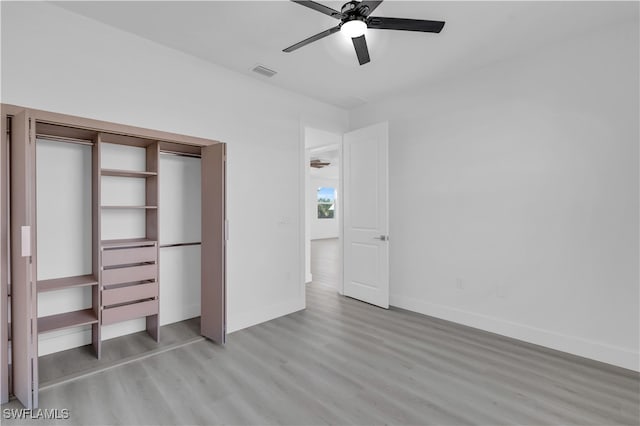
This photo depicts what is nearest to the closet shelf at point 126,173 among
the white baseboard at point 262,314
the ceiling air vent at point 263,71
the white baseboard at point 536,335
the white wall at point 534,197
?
the ceiling air vent at point 263,71

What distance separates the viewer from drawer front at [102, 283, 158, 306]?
9.11 ft

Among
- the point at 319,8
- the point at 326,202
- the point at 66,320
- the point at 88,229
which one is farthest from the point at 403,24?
the point at 326,202

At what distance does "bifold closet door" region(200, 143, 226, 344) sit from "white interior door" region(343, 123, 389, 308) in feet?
6.76

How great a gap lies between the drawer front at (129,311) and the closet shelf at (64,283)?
30 centimetres

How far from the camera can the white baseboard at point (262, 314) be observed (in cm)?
348

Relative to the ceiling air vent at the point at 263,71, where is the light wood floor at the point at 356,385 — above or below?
below

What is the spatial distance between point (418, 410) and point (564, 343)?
182 cm

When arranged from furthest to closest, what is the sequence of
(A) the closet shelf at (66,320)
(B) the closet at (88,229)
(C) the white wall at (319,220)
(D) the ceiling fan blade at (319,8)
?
1. (C) the white wall at (319,220)
2. (A) the closet shelf at (66,320)
3. (B) the closet at (88,229)
4. (D) the ceiling fan blade at (319,8)

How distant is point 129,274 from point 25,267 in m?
0.87

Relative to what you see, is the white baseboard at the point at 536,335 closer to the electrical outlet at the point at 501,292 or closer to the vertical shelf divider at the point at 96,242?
the electrical outlet at the point at 501,292

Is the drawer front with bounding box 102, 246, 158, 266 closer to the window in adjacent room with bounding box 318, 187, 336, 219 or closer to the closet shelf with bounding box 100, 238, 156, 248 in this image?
the closet shelf with bounding box 100, 238, 156, 248

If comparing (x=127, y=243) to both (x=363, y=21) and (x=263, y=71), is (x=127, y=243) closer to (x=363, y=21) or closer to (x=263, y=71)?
(x=263, y=71)

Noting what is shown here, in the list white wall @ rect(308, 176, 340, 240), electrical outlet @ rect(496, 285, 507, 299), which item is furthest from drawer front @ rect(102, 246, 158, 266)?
white wall @ rect(308, 176, 340, 240)

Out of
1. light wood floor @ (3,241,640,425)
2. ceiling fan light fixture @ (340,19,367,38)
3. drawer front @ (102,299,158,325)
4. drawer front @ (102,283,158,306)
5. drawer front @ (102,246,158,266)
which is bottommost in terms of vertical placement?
light wood floor @ (3,241,640,425)
